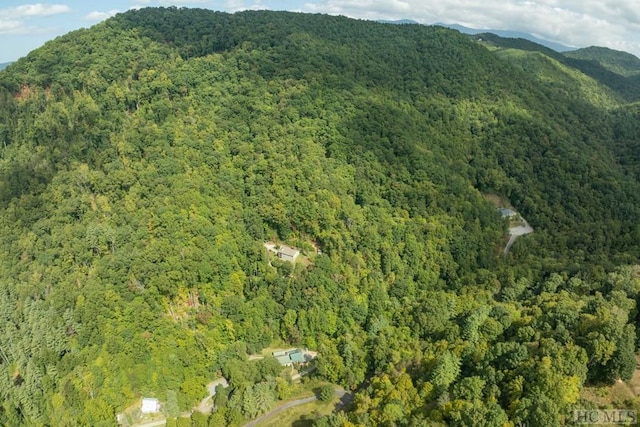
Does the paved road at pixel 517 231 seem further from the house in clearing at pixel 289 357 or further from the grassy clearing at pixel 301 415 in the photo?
the grassy clearing at pixel 301 415

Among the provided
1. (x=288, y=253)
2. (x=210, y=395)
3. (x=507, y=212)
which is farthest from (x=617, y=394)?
(x=507, y=212)

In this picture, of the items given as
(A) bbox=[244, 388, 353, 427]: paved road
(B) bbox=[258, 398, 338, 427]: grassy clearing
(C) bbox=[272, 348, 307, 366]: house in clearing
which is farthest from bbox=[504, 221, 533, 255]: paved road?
(B) bbox=[258, 398, 338, 427]: grassy clearing

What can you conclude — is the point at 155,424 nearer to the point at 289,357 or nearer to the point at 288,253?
the point at 289,357

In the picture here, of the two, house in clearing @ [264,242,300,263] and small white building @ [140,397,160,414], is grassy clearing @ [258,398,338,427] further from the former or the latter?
house in clearing @ [264,242,300,263]

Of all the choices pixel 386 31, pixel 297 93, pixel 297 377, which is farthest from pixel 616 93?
pixel 297 377

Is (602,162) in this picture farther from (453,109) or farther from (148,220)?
(148,220)

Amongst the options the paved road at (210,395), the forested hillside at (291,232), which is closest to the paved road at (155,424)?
the forested hillside at (291,232)
